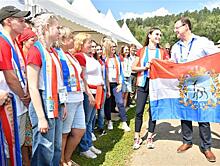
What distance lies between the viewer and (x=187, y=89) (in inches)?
196

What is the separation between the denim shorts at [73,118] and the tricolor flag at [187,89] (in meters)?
1.74

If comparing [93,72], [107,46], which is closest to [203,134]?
[93,72]

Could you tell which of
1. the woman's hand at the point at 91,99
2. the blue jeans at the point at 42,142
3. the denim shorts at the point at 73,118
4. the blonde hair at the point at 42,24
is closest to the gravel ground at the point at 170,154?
the woman's hand at the point at 91,99

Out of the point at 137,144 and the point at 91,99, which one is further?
the point at 137,144

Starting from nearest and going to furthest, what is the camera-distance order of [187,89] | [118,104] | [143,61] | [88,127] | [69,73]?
1. [69,73]
2. [88,127]
3. [187,89]
4. [143,61]
5. [118,104]

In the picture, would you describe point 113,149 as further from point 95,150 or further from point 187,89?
point 187,89

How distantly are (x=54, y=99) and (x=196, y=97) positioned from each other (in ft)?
9.25

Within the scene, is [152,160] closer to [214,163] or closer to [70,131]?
[214,163]

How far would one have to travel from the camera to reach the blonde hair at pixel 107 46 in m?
6.28

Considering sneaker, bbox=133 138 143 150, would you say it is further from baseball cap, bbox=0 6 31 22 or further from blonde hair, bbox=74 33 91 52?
baseball cap, bbox=0 6 31 22

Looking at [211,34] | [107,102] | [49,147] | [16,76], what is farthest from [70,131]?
[211,34]

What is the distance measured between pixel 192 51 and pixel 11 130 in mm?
3194

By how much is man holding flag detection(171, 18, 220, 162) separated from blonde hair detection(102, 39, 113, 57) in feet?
5.71

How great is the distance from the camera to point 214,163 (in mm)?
4406
